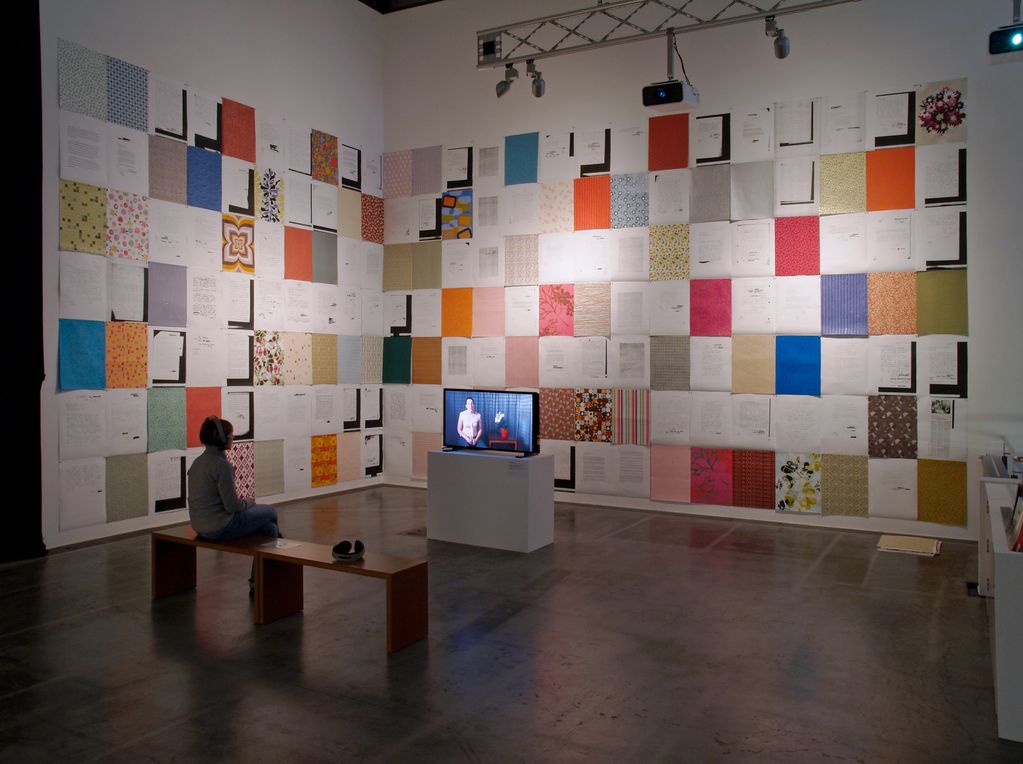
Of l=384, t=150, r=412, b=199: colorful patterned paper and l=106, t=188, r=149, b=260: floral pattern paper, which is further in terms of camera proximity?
l=384, t=150, r=412, b=199: colorful patterned paper

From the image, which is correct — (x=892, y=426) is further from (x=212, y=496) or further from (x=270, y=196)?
(x=270, y=196)

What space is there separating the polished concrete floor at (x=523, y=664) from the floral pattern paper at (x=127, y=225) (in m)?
2.46

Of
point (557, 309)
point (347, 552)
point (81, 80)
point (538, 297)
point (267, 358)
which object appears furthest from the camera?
point (538, 297)

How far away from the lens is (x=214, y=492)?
193 inches

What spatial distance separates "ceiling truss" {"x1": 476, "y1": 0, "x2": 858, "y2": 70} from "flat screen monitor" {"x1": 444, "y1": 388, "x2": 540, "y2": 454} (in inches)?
125

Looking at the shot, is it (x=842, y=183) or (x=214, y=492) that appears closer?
(x=214, y=492)

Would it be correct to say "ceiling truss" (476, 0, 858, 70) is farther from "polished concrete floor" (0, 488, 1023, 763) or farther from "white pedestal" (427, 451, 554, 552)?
"polished concrete floor" (0, 488, 1023, 763)

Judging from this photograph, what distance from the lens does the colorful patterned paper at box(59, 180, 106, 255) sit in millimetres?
6328

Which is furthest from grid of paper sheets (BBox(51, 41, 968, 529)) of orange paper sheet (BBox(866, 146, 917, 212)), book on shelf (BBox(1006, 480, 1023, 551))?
book on shelf (BBox(1006, 480, 1023, 551))

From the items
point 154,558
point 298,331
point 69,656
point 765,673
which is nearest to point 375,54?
point 298,331

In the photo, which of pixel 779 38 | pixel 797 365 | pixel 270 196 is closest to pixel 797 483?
pixel 797 365

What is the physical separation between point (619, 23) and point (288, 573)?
628 centimetres

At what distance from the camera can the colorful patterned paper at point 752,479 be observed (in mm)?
7609

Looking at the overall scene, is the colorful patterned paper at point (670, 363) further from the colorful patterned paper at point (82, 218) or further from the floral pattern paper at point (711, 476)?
the colorful patterned paper at point (82, 218)
